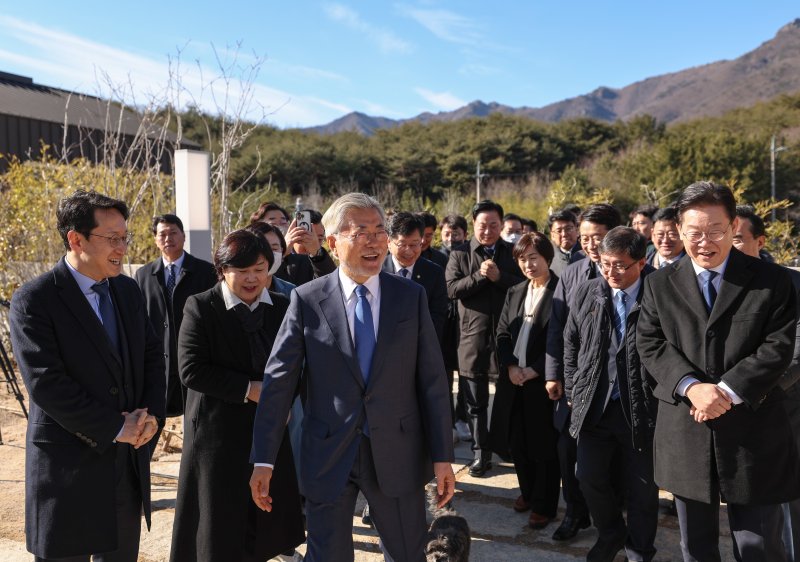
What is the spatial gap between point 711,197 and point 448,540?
6.58ft

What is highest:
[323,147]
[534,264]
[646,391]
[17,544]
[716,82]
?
[716,82]

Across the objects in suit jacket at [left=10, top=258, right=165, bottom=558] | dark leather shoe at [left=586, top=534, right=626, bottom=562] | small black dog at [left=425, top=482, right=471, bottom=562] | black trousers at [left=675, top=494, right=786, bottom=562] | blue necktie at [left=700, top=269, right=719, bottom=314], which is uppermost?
blue necktie at [left=700, top=269, right=719, bottom=314]

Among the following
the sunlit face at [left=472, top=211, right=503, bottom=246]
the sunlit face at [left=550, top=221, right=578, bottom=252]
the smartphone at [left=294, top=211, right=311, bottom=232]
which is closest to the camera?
the smartphone at [left=294, top=211, right=311, bottom=232]

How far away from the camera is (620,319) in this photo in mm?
3771

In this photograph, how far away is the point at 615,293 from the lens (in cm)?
383

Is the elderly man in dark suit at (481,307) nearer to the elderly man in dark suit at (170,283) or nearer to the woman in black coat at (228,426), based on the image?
the elderly man in dark suit at (170,283)

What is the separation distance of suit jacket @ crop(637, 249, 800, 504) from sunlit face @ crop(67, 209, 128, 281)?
2452mm

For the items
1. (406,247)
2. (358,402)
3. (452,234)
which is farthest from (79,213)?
(452,234)

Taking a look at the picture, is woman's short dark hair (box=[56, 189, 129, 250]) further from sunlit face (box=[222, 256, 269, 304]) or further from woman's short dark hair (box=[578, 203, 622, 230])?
woman's short dark hair (box=[578, 203, 622, 230])

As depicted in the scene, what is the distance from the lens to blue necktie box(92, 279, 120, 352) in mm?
3047

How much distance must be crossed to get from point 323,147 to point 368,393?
158 feet

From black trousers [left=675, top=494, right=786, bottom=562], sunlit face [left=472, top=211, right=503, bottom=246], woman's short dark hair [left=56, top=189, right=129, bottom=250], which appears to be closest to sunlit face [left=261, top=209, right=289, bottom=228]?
sunlit face [left=472, top=211, right=503, bottom=246]

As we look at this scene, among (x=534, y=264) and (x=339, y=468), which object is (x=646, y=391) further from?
(x=339, y=468)

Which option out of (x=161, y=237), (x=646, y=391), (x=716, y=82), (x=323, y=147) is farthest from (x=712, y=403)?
(x=716, y=82)
